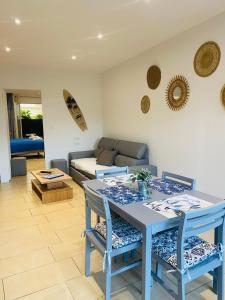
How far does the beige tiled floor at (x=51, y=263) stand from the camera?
1.86 meters

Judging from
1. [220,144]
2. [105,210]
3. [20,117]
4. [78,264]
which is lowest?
[78,264]

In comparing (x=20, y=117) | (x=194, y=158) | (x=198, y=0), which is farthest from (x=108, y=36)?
(x=20, y=117)

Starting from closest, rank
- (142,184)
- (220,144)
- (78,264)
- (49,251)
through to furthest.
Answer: (142,184) < (78,264) < (49,251) < (220,144)

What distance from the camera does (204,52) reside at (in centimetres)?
310

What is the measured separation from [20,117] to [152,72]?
7836 millimetres

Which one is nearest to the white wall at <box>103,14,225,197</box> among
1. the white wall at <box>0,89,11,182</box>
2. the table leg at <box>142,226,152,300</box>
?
the table leg at <box>142,226,152,300</box>

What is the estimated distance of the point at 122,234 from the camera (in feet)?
5.86

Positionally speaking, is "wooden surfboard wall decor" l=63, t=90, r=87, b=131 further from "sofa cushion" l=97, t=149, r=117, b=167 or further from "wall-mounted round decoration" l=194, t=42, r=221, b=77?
"wall-mounted round decoration" l=194, t=42, r=221, b=77

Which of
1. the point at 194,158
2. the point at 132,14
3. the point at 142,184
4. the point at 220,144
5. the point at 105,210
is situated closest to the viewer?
the point at 105,210

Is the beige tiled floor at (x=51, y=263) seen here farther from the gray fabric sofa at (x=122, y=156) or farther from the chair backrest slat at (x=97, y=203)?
the gray fabric sofa at (x=122, y=156)

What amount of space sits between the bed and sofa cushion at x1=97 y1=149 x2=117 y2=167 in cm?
405

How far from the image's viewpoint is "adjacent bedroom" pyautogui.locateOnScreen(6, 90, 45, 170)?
314 inches

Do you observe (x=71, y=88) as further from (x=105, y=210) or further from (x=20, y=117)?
(x=20, y=117)

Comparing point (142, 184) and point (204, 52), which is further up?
point (204, 52)
